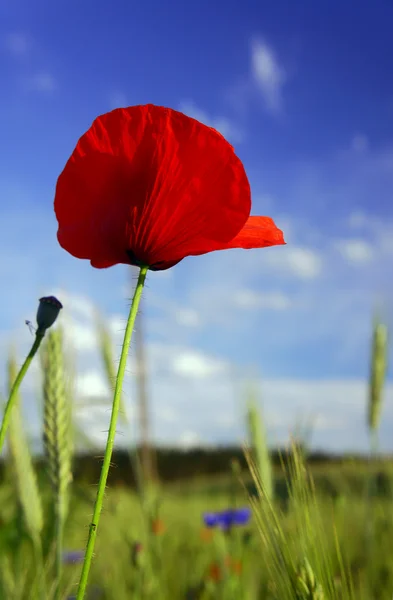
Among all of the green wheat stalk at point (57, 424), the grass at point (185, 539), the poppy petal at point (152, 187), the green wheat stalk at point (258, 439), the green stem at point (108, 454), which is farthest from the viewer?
the green wheat stalk at point (258, 439)

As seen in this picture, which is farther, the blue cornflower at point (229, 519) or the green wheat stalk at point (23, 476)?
the blue cornflower at point (229, 519)

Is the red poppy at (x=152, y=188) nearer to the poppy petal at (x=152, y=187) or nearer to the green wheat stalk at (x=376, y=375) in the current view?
the poppy petal at (x=152, y=187)

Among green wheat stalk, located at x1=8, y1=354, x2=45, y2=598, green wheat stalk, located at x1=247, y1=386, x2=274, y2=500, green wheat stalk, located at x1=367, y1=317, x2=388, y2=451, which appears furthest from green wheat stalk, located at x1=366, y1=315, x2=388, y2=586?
green wheat stalk, located at x1=8, y1=354, x2=45, y2=598

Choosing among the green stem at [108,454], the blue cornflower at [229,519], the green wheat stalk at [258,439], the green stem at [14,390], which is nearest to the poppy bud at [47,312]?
the green stem at [14,390]

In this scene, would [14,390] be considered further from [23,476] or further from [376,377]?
[376,377]

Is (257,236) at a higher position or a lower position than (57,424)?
higher

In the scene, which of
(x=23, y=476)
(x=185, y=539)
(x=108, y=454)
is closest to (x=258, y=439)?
(x=23, y=476)

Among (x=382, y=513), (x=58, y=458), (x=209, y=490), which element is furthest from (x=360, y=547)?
(x=209, y=490)

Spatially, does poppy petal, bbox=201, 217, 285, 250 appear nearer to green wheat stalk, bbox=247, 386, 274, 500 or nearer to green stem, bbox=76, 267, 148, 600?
green stem, bbox=76, 267, 148, 600
